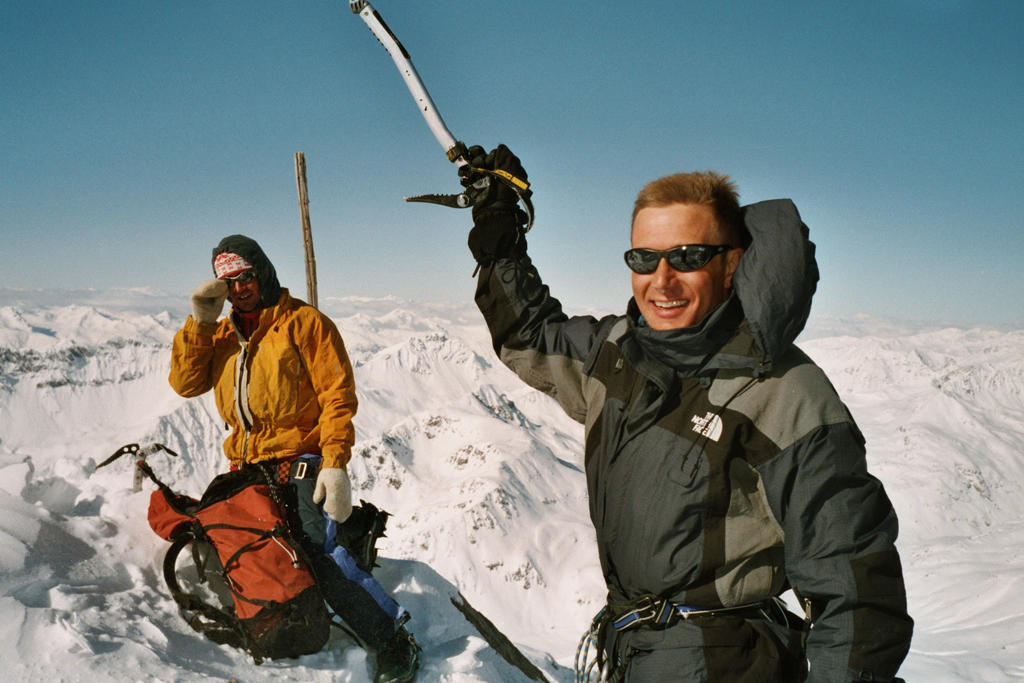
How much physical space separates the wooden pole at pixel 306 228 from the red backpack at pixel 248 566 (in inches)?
189

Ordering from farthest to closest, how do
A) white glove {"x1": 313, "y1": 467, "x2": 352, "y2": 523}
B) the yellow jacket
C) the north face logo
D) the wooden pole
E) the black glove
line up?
the wooden pole
the yellow jacket
white glove {"x1": 313, "y1": 467, "x2": 352, "y2": 523}
the black glove
the north face logo

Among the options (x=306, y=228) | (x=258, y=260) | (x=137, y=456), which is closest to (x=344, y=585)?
(x=137, y=456)

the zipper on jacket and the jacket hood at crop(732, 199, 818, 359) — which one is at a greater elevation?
the jacket hood at crop(732, 199, 818, 359)

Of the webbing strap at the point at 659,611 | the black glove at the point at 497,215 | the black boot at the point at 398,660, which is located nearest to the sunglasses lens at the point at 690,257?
the black glove at the point at 497,215

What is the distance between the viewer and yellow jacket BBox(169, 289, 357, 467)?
5039 millimetres

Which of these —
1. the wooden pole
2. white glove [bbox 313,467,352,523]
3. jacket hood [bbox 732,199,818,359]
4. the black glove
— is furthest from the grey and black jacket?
the wooden pole

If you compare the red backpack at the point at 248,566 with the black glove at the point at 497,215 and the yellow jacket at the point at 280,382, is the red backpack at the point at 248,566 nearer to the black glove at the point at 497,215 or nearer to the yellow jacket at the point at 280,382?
the yellow jacket at the point at 280,382

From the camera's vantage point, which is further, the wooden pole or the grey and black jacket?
the wooden pole

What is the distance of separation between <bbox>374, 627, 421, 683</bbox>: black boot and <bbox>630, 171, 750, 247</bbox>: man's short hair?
4.25 meters

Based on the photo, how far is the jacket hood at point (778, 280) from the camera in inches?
83.6

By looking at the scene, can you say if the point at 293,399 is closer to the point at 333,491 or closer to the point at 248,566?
the point at 333,491

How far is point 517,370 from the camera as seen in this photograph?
3.17 metres

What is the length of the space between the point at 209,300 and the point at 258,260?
1.71 feet

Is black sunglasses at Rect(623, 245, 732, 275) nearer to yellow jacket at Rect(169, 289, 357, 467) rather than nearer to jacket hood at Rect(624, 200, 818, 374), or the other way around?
jacket hood at Rect(624, 200, 818, 374)
